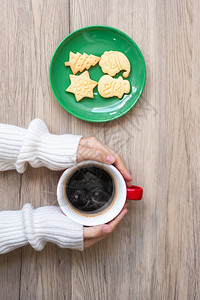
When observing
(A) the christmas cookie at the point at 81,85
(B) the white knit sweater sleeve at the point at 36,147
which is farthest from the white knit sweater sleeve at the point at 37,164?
(A) the christmas cookie at the point at 81,85

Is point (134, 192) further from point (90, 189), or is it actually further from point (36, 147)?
point (36, 147)

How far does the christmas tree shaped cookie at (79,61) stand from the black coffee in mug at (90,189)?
0.76ft

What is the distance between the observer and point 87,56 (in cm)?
69

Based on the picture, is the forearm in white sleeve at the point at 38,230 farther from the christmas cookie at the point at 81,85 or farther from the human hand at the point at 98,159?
the christmas cookie at the point at 81,85

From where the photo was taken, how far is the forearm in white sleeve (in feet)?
2.05

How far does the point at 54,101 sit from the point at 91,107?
9 centimetres

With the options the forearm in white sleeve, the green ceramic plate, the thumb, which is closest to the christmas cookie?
the green ceramic plate

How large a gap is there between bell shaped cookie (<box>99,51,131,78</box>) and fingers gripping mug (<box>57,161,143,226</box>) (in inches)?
8.7

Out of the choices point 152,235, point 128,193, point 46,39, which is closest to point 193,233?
point 152,235

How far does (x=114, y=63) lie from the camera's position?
27.4 inches

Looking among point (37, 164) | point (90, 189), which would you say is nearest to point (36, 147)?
point (37, 164)

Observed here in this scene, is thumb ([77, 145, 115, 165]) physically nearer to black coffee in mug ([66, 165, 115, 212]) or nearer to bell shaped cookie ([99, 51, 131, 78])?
black coffee in mug ([66, 165, 115, 212])

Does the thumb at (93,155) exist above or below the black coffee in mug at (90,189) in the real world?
above

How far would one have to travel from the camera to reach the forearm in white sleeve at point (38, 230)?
62 centimetres
